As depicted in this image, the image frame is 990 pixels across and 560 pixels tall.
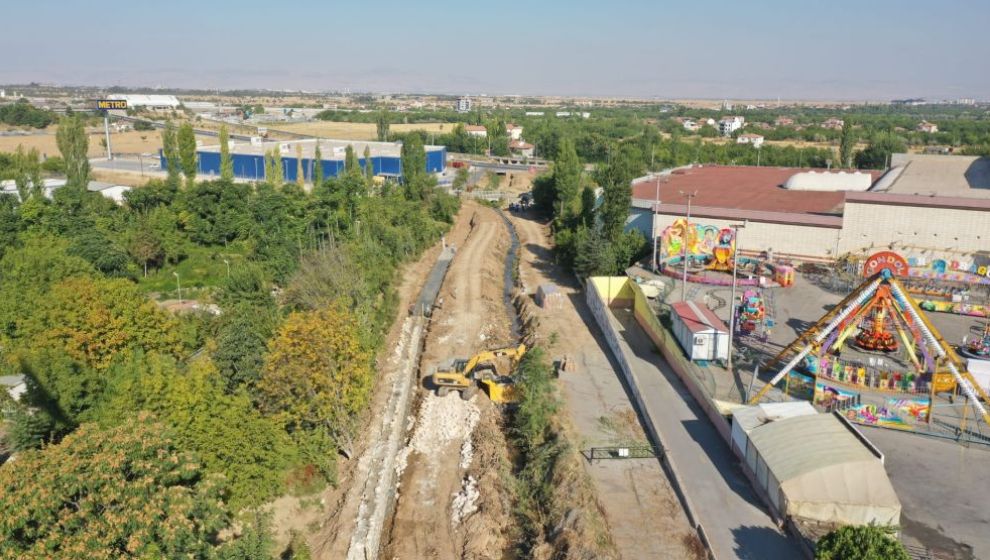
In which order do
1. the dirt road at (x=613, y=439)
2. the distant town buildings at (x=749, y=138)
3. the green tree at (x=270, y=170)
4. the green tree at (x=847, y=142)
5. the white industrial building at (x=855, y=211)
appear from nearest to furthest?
the dirt road at (x=613, y=439)
the white industrial building at (x=855, y=211)
the green tree at (x=270, y=170)
the green tree at (x=847, y=142)
the distant town buildings at (x=749, y=138)

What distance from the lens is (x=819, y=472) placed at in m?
15.1

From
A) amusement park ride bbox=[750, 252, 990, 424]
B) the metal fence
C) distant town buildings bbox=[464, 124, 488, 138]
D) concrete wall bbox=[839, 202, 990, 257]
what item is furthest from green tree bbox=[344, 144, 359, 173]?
distant town buildings bbox=[464, 124, 488, 138]

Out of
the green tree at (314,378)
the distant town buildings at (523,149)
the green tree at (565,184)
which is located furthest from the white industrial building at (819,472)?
the distant town buildings at (523,149)

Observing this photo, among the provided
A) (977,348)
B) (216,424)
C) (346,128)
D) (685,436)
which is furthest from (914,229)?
(346,128)

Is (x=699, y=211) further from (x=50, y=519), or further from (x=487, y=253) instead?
(x=50, y=519)

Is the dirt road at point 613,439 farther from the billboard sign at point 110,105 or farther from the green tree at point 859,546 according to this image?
the billboard sign at point 110,105

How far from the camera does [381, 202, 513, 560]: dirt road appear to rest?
55.2 ft

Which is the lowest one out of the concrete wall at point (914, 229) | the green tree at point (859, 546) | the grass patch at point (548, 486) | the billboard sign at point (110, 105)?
the grass patch at point (548, 486)

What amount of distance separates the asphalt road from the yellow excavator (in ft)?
13.5

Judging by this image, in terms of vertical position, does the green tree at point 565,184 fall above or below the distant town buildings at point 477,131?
below

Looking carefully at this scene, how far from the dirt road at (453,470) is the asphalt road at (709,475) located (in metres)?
4.50

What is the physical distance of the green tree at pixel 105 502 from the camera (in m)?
12.2

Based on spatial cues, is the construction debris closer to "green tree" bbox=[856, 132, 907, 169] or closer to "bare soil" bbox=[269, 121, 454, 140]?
"green tree" bbox=[856, 132, 907, 169]

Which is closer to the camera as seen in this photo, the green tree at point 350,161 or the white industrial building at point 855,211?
the white industrial building at point 855,211
